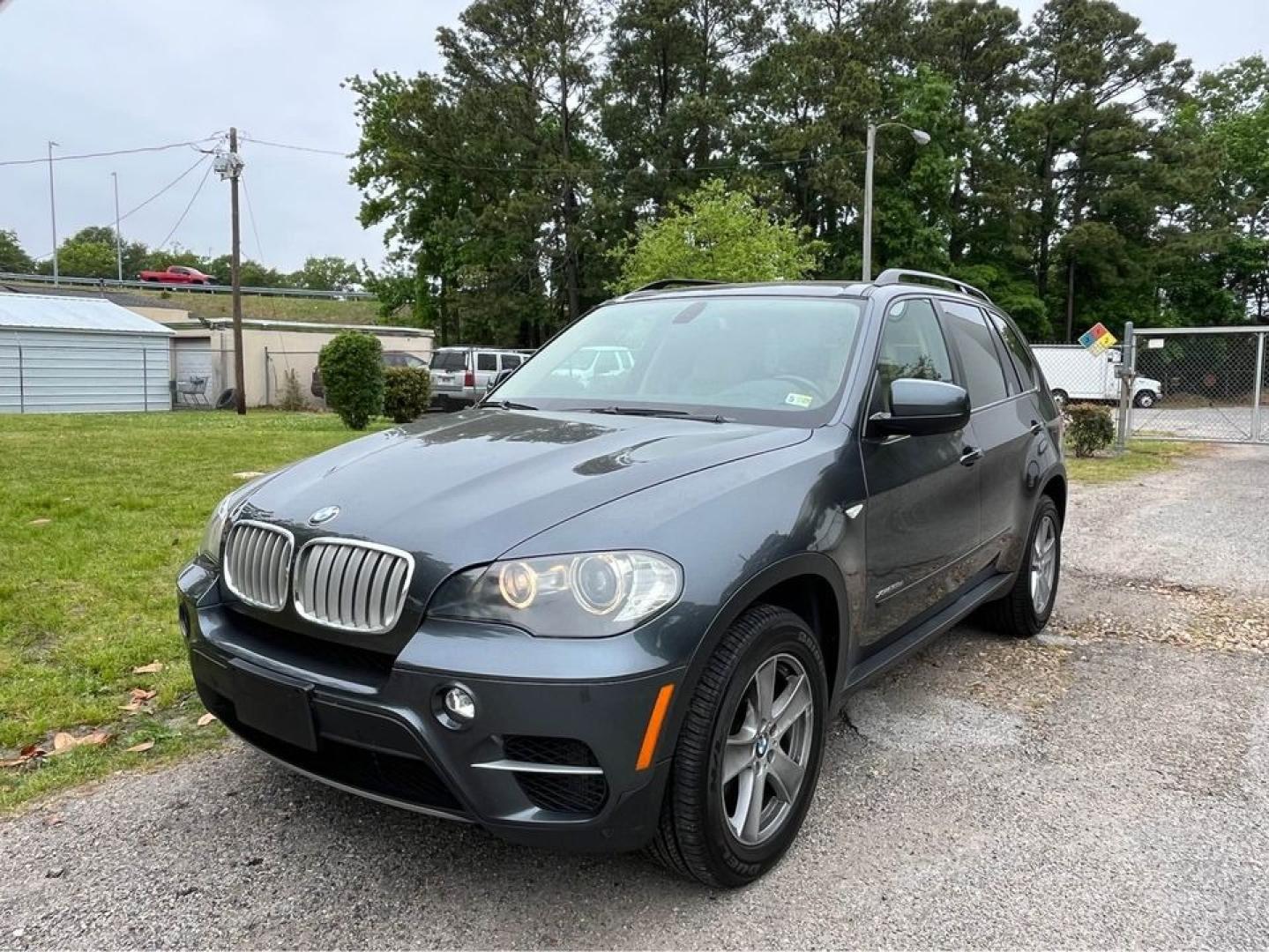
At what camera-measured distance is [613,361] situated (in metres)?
3.84

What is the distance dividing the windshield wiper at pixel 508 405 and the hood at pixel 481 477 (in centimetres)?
33

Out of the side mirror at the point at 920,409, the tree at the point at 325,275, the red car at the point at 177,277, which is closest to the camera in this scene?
the side mirror at the point at 920,409

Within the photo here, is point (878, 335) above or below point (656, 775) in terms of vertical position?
above

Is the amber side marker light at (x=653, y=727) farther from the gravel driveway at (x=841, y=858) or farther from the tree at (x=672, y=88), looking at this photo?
the tree at (x=672, y=88)

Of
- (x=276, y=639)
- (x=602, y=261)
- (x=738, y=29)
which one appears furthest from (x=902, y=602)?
(x=738, y=29)

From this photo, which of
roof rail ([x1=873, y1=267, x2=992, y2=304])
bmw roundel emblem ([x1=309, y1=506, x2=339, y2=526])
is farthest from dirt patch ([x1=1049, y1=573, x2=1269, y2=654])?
bmw roundel emblem ([x1=309, y1=506, x2=339, y2=526])

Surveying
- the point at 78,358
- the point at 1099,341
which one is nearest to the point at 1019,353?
the point at 1099,341

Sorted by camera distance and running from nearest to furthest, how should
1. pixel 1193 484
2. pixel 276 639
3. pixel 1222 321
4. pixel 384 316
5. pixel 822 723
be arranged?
1. pixel 276 639
2. pixel 822 723
3. pixel 1193 484
4. pixel 1222 321
5. pixel 384 316

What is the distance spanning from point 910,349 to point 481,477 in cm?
195

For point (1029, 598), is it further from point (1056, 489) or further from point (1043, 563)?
point (1056, 489)

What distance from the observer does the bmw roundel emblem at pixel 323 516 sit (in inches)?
98.3

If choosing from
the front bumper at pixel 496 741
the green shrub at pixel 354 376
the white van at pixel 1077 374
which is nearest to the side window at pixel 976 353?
the front bumper at pixel 496 741

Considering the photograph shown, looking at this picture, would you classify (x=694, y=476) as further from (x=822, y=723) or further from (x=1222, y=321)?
(x=1222, y=321)

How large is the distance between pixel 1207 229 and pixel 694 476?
4427 centimetres
